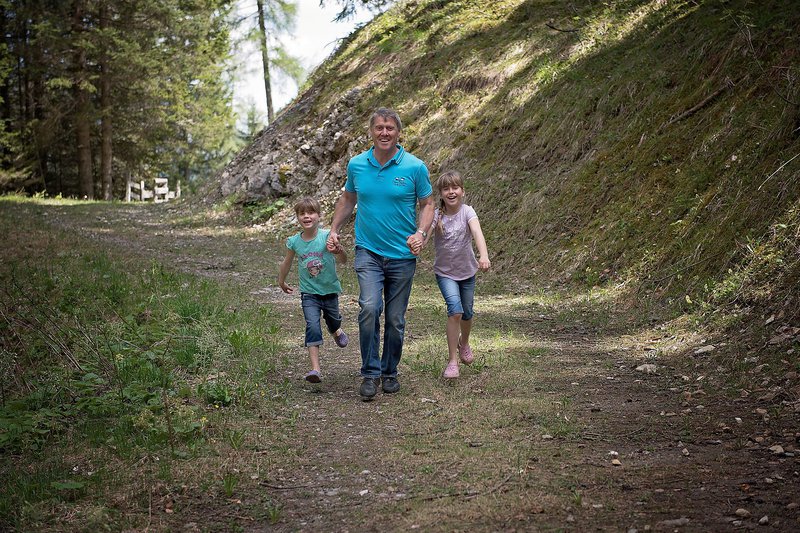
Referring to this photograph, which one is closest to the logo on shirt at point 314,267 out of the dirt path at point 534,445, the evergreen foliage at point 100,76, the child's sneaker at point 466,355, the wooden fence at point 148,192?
the dirt path at point 534,445

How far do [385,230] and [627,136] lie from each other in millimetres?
7882

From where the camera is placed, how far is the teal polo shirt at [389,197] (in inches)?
240

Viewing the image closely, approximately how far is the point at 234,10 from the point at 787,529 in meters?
35.7

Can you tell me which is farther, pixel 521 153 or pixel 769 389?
pixel 521 153

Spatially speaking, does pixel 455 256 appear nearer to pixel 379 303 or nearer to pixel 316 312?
pixel 379 303

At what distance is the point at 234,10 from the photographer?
3503 centimetres

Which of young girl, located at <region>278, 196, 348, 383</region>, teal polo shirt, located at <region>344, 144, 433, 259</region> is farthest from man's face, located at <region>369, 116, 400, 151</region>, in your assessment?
young girl, located at <region>278, 196, 348, 383</region>

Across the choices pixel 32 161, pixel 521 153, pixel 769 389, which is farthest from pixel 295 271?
pixel 32 161

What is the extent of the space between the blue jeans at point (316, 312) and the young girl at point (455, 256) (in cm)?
104

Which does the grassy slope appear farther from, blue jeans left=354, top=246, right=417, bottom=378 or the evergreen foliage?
the evergreen foliage

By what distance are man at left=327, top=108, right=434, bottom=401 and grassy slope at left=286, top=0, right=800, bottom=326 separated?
11.3ft

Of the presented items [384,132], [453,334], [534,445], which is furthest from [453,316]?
[534,445]

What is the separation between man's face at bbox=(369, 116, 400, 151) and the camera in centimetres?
600

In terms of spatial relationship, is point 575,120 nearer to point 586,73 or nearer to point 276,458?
point 586,73
